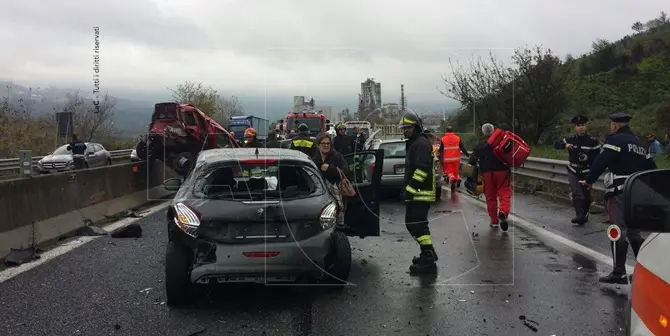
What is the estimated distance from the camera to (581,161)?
10492mm

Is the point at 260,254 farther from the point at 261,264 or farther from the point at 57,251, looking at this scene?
the point at 57,251

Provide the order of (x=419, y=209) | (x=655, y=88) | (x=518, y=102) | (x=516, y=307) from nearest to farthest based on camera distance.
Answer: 1. (x=516, y=307)
2. (x=419, y=209)
3. (x=518, y=102)
4. (x=655, y=88)

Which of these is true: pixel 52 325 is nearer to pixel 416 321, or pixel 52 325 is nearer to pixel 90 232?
pixel 416 321

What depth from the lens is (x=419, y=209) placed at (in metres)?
7.27

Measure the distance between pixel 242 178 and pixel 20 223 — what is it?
3.54 metres

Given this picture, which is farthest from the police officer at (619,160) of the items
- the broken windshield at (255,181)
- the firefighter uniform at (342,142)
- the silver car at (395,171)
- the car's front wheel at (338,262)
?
the firefighter uniform at (342,142)

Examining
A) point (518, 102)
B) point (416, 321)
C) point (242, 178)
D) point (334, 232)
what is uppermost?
point (518, 102)

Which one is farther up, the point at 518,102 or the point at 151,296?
the point at 518,102

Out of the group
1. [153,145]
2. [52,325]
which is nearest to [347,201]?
[52,325]

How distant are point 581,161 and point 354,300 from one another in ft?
20.5

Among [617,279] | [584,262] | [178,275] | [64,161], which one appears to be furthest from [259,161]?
[64,161]

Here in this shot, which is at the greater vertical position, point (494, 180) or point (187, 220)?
point (494, 180)

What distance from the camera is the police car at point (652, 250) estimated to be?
2264mm

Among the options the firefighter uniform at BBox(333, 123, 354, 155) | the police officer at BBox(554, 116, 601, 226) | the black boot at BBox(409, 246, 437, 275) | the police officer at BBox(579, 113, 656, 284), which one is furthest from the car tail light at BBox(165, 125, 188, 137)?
the police officer at BBox(579, 113, 656, 284)
